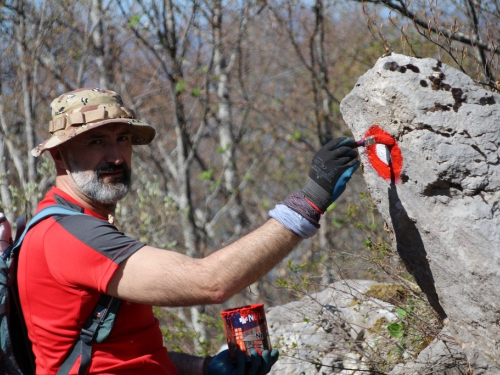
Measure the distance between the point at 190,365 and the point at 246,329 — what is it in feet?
1.37

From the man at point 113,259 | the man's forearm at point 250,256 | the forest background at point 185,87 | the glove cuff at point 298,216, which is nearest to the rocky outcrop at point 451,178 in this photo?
the man at point 113,259

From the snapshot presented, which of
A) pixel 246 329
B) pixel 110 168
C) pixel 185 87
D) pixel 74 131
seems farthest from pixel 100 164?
pixel 185 87

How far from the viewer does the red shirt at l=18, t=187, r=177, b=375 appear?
7.62 ft

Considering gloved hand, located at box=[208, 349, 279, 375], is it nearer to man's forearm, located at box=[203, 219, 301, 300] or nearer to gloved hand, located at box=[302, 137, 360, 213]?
man's forearm, located at box=[203, 219, 301, 300]

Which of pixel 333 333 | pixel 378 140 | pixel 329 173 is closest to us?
pixel 329 173

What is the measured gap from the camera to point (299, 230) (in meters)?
2.36

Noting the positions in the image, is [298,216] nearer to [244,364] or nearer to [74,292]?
[244,364]

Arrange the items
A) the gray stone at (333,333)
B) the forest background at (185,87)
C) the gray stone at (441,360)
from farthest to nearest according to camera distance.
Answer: the forest background at (185,87) → the gray stone at (333,333) → the gray stone at (441,360)

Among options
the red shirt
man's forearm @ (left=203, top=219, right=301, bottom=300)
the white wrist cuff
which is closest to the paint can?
the red shirt

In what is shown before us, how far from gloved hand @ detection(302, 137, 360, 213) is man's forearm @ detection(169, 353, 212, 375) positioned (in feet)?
3.66

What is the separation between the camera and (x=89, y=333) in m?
2.42

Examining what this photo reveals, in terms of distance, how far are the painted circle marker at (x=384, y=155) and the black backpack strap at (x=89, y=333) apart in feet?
4.77

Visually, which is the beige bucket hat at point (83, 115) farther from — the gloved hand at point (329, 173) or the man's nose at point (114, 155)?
the gloved hand at point (329, 173)

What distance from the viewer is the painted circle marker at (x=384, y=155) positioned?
2828 millimetres
